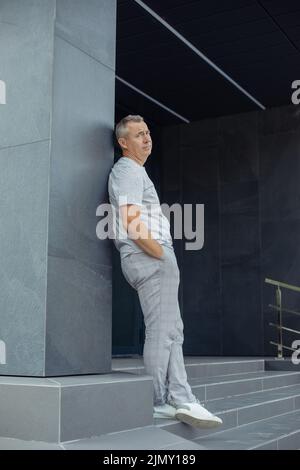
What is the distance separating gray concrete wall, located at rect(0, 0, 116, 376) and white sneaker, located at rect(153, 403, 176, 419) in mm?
316

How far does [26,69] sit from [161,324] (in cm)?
131

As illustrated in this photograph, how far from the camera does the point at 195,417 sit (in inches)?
106

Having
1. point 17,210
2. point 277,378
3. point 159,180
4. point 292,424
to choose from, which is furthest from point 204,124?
point 17,210

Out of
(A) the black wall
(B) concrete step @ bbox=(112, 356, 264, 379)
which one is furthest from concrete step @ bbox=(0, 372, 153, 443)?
(A) the black wall

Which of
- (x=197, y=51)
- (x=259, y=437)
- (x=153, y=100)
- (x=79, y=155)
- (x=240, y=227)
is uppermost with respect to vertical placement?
(x=197, y=51)

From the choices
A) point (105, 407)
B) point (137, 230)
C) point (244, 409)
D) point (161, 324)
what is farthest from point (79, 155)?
point (244, 409)

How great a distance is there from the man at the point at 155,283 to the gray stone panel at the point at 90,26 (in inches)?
23.6

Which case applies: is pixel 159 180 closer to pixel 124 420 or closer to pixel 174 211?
pixel 174 211

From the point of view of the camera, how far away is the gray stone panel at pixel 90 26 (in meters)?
2.86

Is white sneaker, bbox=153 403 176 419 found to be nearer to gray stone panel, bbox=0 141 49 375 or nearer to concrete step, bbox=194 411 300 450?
concrete step, bbox=194 411 300 450

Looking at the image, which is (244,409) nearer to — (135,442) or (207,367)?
(207,367)

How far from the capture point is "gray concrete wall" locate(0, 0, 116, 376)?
2605 millimetres
